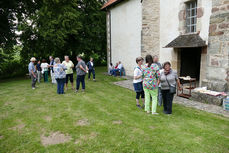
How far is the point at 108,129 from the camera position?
4.16 m

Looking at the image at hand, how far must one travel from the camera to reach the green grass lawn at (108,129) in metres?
3.41

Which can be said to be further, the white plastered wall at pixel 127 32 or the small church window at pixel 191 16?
the white plastered wall at pixel 127 32

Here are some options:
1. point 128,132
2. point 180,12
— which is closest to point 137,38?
point 180,12

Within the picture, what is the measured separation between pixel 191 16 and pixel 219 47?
2905 mm

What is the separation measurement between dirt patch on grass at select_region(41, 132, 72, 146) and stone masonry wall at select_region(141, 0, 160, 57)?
27.9 feet

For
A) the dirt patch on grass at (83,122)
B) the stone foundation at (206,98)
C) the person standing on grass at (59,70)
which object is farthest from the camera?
the person standing on grass at (59,70)

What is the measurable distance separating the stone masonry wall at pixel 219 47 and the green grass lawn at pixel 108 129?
2.35m

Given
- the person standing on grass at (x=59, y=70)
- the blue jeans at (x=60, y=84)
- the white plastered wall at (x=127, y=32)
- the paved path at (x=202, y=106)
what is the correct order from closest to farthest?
1. the paved path at (x=202, y=106)
2. the person standing on grass at (x=59, y=70)
3. the blue jeans at (x=60, y=84)
4. the white plastered wall at (x=127, y=32)

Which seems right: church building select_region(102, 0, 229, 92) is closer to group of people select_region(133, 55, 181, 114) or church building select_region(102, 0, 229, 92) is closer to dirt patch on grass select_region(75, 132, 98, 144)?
group of people select_region(133, 55, 181, 114)

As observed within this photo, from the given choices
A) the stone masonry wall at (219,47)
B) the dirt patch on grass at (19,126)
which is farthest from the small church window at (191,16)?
the dirt patch on grass at (19,126)

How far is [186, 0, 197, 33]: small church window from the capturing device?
882 centimetres

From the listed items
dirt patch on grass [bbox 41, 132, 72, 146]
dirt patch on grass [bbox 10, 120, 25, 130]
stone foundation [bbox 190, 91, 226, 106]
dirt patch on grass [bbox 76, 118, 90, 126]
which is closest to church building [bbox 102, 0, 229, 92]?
stone foundation [bbox 190, 91, 226, 106]

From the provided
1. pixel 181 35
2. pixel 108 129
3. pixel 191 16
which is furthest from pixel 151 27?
pixel 108 129

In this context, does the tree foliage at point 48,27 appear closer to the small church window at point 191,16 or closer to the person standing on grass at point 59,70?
the person standing on grass at point 59,70
